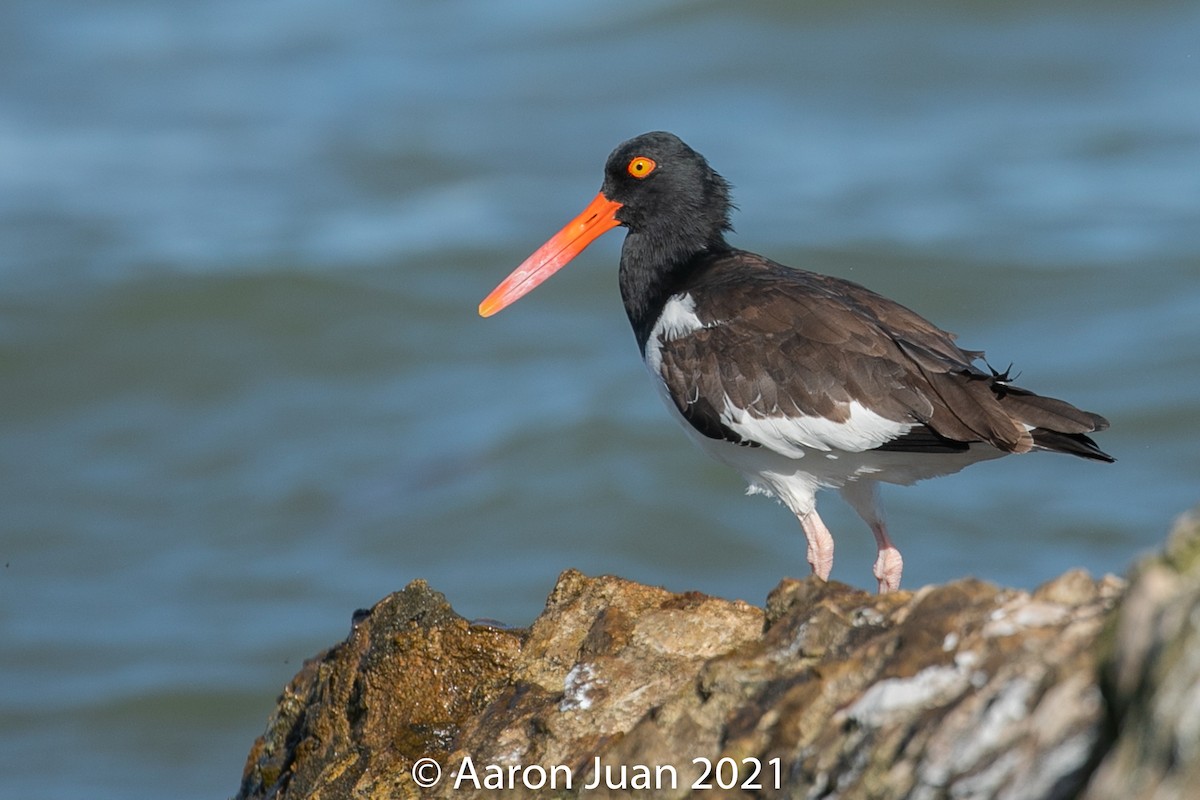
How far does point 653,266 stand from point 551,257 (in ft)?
2.61

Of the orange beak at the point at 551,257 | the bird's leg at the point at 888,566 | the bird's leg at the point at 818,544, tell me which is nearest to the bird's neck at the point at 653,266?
the orange beak at the point at 551,257

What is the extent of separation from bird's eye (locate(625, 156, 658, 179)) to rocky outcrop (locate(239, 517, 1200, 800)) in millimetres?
2937

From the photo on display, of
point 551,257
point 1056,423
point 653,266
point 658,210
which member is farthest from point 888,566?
point 551,257

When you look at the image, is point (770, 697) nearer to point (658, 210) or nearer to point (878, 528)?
point (878, 528)

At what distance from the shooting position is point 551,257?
731 cm

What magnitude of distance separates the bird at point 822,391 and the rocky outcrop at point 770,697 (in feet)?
5.38

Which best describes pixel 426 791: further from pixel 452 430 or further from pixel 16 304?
pixel 16 304

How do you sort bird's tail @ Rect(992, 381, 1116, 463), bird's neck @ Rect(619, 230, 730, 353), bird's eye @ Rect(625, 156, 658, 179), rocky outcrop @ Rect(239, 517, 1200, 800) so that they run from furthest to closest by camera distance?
bird's eye @ Rect(625, 156, 658, 179) < bird's neck @ Rect(619, 230, 730, 353) < bird's tail @ Rect(992, 381, 1116, 463) < rocky outcrop @ Rect(239, 517, 1200, 800)

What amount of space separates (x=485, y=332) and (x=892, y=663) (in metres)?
11.8

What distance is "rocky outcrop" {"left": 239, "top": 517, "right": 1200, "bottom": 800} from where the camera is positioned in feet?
8.43

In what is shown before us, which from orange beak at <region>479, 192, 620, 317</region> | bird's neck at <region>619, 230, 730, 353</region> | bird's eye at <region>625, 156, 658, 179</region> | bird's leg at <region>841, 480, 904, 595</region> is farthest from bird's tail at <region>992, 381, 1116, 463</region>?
orange beak at <region>479, 192, 620, 317</region>

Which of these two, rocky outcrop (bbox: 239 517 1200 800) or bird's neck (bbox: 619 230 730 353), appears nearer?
rocky outcrop (bbox: 239 517 1200 800)

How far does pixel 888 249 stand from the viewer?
14914 millimetres

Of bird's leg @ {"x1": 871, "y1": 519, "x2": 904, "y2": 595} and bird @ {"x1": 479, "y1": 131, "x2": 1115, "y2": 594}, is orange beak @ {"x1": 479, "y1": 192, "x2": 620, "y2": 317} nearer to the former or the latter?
bird @ {"x1": 479, "y1": 131, "x2": 1115, "y2": 594}
